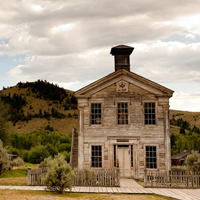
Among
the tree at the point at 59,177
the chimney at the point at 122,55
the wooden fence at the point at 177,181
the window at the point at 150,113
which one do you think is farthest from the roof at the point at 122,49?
the tree at the point at 59,177

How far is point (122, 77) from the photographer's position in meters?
21.6

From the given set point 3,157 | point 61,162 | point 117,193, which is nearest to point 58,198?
point 61,162

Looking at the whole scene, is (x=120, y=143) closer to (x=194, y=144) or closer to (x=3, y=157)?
(x=3, y=157)

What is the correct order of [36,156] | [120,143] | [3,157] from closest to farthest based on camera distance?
[120,143]
[3,157]
[36,156]

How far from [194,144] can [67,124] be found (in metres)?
65.8

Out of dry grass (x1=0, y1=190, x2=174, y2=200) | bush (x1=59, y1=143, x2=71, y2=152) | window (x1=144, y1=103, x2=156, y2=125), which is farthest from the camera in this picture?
bush (x1=59, y1=143, x2=71, y2=152)

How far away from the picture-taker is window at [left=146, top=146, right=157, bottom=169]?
68.4ft

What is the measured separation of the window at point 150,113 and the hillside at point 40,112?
258 ft

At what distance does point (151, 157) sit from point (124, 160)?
1.97 meters

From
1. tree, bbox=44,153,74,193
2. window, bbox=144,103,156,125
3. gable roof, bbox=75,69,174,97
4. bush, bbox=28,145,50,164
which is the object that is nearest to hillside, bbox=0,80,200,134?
bush, bbox=28,145,50,164

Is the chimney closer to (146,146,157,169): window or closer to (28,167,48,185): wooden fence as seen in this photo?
(146,146,157,169): window

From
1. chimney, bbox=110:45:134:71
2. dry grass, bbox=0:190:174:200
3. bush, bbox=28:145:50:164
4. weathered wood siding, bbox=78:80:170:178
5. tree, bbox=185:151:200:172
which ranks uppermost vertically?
chimney, bbox=110:45:134:71

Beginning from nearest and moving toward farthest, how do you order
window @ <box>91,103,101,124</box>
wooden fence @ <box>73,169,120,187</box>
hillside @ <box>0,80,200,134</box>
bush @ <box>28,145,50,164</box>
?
wooden fence @ <box>73,169,120,187</box> → window @ <box>91,103,101,124</box> → bush @ <box>28,145,50,164</box> → hillside @ <box>0,80,200,134</box>

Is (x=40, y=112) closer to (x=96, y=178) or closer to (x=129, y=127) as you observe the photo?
(x=129, y=127)
